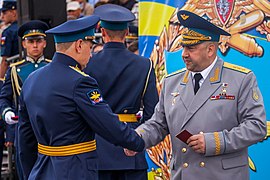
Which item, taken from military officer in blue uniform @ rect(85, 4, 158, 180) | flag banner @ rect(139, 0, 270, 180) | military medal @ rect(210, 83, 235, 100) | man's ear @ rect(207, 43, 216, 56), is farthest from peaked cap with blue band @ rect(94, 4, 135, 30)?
military medal @ rect(210, 83, 235, 100)

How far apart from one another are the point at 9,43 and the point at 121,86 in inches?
170

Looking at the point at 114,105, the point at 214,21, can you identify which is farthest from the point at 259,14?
the point at 114,105

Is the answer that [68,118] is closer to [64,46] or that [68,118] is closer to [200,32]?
[64,46]

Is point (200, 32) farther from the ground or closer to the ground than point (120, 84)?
farther from the ground

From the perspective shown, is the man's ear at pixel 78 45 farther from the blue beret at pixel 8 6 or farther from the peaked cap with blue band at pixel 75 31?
the blue beret at pixel 8 6

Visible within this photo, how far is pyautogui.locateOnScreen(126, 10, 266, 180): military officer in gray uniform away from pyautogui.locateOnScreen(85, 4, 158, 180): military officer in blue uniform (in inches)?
37.2

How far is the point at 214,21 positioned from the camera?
5.30 m

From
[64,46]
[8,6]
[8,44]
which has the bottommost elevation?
[8,44]

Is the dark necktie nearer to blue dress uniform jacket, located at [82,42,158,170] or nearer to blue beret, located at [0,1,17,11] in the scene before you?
blue dress uniform jacket, located at [82,42,158,170]

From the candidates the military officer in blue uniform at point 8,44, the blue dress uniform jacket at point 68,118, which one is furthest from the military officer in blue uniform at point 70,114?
the military officer in blue uniform at point 8,44

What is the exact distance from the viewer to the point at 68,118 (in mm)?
4191

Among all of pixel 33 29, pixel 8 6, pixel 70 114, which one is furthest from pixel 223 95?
pixel 8 6

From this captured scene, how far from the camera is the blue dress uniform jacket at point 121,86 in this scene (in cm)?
535

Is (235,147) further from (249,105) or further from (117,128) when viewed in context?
(117,128)
